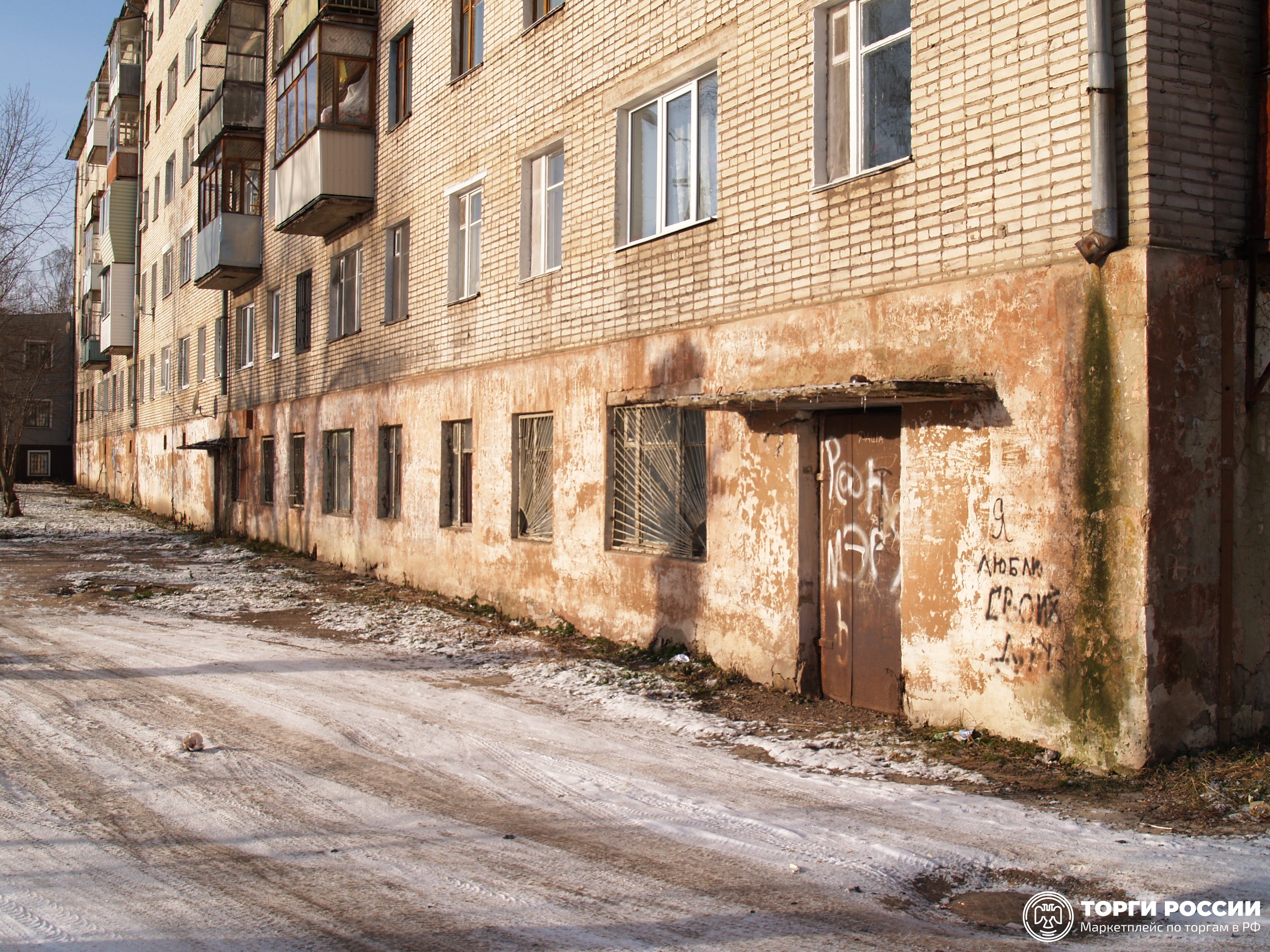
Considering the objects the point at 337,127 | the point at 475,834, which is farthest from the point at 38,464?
the point at 475,834

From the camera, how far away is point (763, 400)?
6.63 meters

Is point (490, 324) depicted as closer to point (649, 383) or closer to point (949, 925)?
point (649, 383)

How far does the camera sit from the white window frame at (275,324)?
1922 cm

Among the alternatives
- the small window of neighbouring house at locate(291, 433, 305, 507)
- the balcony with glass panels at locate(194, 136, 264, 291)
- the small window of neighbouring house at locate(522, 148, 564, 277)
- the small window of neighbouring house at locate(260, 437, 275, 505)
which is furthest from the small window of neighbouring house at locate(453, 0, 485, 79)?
the small window of neighbouring house at locate(260, 437, 275, 505)

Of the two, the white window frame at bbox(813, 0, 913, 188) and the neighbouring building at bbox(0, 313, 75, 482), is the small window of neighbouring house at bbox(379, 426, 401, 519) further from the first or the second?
the neighbouring building at bbox(0, 313, 75, 482)

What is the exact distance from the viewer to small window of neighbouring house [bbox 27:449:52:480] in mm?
52156

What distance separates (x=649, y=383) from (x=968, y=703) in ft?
13.2

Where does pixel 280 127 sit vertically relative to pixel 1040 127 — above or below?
above

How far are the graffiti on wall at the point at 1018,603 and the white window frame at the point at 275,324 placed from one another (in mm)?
15935

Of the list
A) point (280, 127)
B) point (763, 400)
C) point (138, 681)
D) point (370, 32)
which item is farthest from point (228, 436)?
point (763, 400)

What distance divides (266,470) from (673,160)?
1367 centimetres

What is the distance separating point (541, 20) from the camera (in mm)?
10898

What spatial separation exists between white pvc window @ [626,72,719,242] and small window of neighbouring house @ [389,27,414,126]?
621cm

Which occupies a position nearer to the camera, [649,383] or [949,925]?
[949,925]
